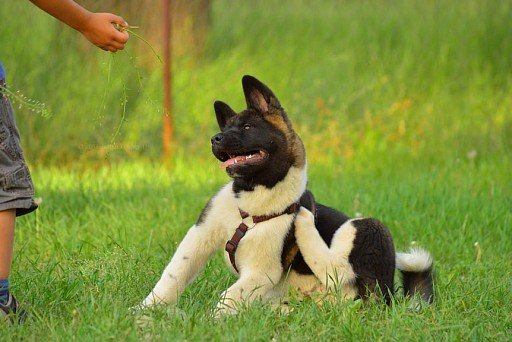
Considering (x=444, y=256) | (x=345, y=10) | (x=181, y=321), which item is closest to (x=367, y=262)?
(x=181, y=321)

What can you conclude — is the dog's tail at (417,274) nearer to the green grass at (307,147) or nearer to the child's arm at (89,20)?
the green grass at (307,147)

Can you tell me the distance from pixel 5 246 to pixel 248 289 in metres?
0.98

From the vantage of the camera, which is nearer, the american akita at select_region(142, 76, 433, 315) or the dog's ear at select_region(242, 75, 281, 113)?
the american akita at select_region(142, 76, 433, 315)

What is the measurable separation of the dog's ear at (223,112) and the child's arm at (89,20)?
69 cm

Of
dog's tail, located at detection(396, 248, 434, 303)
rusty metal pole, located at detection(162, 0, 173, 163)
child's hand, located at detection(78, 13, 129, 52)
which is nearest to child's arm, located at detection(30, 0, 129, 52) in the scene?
child's hand, located at detection(78, 13, 129, 52)

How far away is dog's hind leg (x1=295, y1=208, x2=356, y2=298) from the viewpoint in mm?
4191

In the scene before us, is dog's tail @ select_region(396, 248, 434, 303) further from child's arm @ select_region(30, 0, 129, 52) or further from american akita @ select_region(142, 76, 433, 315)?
child's arm @ select_region(30, 0, 129, 52)

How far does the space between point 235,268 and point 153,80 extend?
4.50 meters

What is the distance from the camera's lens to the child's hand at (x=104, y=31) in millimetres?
3889

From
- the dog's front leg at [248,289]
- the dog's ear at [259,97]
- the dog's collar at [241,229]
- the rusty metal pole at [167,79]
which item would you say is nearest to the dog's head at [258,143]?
the dog's ear at [259,97]

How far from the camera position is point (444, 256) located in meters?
5.53

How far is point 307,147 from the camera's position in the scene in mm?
8391

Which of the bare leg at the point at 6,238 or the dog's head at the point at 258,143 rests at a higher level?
the dog's head at the point at 258,143

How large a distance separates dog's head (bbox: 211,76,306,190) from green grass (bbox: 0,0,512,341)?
47cm
